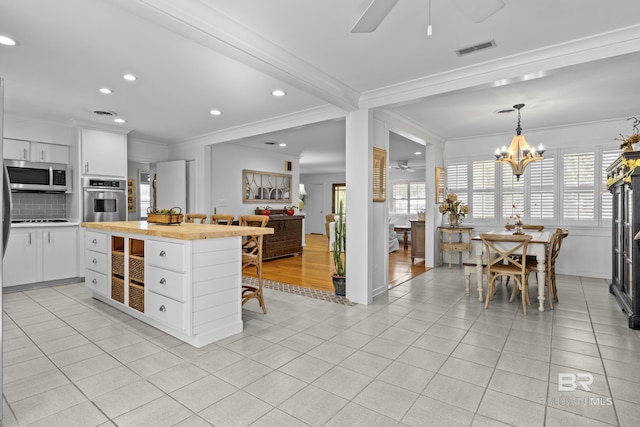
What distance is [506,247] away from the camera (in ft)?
12.7

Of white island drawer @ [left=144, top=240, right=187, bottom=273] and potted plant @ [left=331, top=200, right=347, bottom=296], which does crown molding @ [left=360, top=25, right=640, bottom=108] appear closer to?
potted plant @ [left=331, top=200, right=347, bottom=296]

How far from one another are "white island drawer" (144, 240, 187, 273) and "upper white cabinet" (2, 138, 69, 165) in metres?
3.46

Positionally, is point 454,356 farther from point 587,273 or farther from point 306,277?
point 587,273

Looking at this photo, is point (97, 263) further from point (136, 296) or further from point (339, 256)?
point (339, 256)

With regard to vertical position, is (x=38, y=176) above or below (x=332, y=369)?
above

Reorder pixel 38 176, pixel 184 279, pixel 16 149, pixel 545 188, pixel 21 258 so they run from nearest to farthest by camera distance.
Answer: pixel 184 279
pixel 21 258
pixel 16 149
pixel 38 176
pixel 545 188

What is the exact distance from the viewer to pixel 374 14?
1719 mm

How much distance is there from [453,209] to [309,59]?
4.30 m

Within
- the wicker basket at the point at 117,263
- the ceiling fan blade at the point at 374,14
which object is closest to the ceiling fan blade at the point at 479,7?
the ceiling fan blade at the point at 374,14

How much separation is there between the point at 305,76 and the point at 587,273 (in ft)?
17.4

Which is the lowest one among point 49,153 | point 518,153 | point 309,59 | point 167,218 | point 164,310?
point 164,310

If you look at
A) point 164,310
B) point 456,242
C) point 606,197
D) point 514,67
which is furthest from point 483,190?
point 164,310

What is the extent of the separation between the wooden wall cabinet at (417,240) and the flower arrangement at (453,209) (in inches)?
20.3

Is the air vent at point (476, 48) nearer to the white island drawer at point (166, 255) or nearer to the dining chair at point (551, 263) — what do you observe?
the dining chair at point (551, 263)
